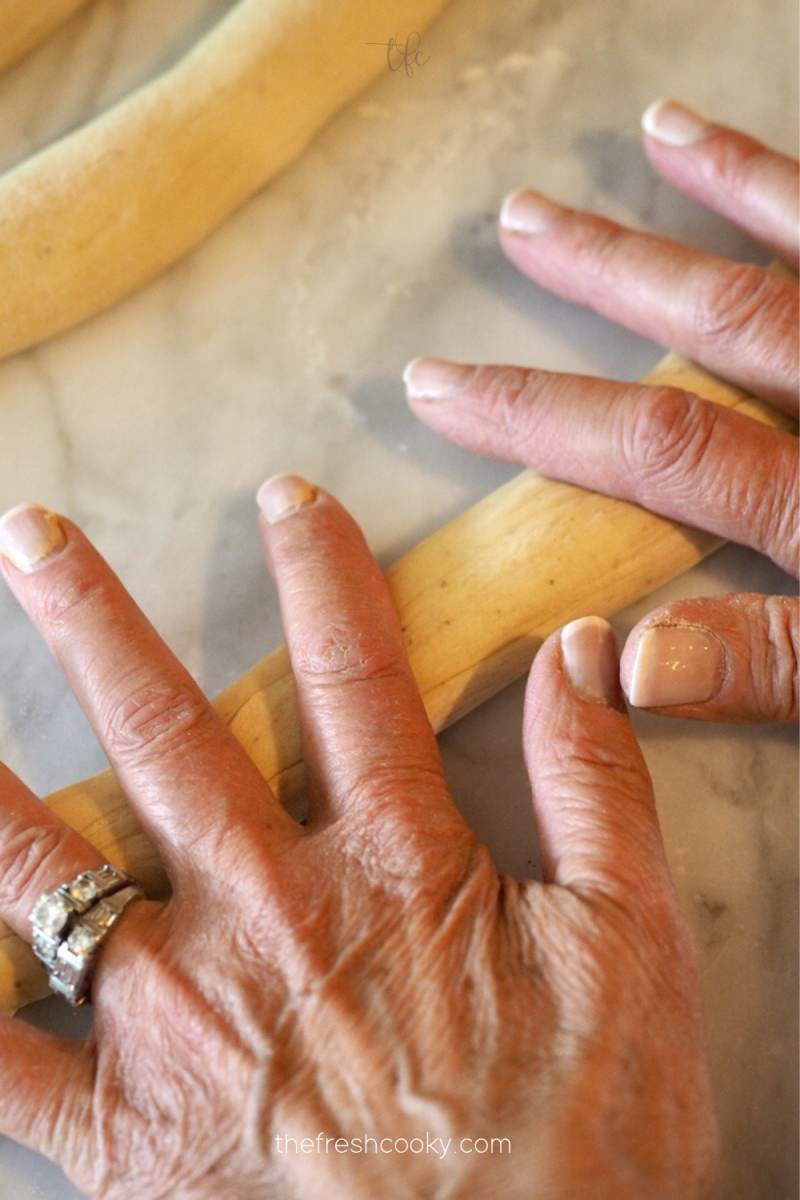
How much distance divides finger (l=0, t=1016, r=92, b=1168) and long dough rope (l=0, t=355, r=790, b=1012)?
10 centimetres

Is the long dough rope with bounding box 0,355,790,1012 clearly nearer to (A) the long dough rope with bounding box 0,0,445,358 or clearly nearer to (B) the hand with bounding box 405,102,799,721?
(B) the hand with bounding box 405,102,799,721

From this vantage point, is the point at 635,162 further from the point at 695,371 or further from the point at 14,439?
the point at 14,439

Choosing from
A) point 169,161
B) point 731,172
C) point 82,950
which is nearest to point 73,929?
point 82,950

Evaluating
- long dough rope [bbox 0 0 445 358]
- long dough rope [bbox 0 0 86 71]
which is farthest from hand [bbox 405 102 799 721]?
long dough rope [bbox 0 0 86 71]

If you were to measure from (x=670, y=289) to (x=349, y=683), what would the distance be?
→ 58cm

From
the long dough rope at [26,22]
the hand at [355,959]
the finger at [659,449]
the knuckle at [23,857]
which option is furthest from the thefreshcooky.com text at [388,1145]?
the long dough rope at [26,22]

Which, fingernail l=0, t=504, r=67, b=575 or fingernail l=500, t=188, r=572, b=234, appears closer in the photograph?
fingernail l=0, t=504, r=67, b=575

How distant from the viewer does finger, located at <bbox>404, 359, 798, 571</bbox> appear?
35.0 inches

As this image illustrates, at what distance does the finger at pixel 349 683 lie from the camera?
0.76 meters

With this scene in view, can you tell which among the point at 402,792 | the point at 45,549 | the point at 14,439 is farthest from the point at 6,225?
the point at 402,792

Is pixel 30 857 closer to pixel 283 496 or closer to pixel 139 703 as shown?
pixel 139 703

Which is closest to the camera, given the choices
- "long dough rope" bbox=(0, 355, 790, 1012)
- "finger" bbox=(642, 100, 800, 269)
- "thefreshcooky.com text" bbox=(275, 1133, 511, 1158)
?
"thefreshcooky.com text" bbox=(275, 1133, 511, 1158)

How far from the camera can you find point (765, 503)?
890mm

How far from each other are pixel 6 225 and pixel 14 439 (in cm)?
22
